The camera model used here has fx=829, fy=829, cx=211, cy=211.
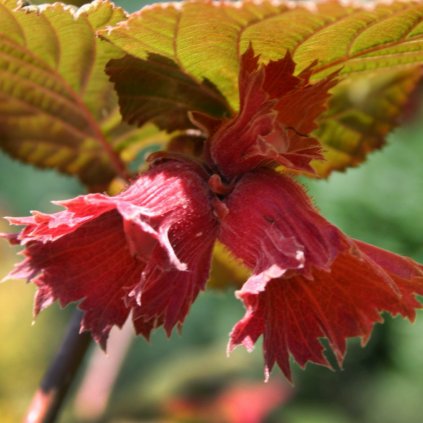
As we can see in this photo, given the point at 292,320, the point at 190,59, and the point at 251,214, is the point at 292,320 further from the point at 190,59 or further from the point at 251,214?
the point at 190,59

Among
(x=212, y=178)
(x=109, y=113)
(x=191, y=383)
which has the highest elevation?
(x=212, y=178)

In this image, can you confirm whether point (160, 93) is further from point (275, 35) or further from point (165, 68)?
point (275, 35)

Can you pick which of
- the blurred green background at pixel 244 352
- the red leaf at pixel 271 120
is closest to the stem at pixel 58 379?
the red leaf at pixel 271 120

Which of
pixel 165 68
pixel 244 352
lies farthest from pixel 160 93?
pixel 244 352

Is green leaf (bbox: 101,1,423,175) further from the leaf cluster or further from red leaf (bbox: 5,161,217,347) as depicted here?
red leaf (bbox: 5,161,217,347)

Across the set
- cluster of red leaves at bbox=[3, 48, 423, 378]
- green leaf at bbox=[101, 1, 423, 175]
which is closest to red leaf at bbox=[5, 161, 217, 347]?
cluster of red leaves at bbox=[3, 48, 423, 378]

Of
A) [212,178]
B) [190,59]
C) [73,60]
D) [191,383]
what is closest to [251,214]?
[212,178]
